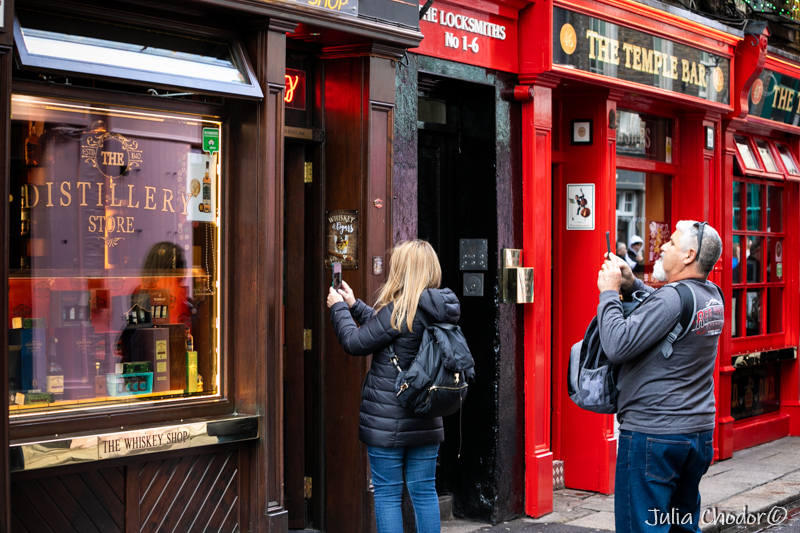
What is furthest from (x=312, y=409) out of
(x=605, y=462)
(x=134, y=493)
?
(x=605, y=462)

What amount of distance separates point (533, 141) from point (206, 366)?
3270mm

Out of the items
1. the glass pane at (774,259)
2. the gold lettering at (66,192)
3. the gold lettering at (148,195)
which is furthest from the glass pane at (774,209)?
the gold lettering at (66,192)

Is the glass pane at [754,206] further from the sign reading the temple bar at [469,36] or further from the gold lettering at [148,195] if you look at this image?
the gold lettering at [148,195]

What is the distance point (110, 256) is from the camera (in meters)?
4.75

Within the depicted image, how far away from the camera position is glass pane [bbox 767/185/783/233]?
10.8 m

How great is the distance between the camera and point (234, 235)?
5168 millimetres

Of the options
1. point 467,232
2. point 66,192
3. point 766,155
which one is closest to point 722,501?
point 467,232

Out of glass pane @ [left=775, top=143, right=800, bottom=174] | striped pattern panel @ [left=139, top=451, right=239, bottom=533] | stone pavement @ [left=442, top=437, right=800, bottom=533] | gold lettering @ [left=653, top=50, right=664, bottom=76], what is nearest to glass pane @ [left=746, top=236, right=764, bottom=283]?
glass pane @ [left=775, top=143, right=800, bottom=174]

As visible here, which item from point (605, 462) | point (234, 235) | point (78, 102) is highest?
point (78, 102)

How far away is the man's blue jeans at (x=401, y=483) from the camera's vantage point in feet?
15.4

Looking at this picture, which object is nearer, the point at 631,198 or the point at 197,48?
the point at 197,48

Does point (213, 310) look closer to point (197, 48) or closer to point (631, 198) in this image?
point (197, 48)

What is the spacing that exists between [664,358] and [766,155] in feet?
23.7

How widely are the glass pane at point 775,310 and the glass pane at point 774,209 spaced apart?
75cm
